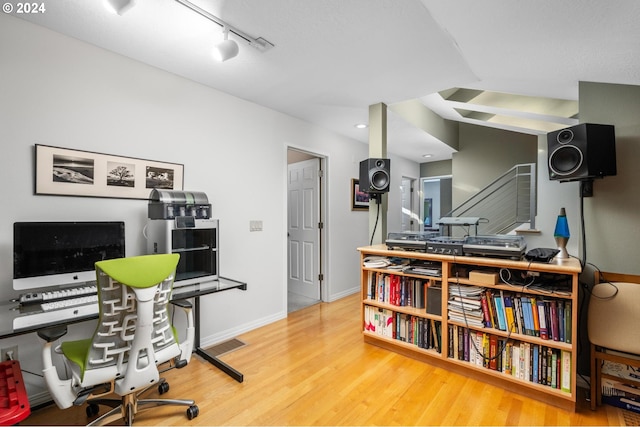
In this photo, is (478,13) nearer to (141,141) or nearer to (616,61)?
(616,61)

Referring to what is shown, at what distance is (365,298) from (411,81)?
2.06 meters

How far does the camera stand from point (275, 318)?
11.0ft

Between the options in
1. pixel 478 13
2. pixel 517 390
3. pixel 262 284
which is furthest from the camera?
pixel 262 284

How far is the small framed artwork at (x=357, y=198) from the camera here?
14.5ft

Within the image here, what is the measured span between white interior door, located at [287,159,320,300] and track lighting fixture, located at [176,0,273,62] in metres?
2.18

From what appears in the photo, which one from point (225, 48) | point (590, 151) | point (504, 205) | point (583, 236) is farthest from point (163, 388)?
point (504, 205)

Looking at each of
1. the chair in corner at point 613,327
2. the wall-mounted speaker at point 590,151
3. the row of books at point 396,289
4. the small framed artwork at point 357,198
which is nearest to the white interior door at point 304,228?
the small framed artwork at point 357,198

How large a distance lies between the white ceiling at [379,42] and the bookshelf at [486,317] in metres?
1.36

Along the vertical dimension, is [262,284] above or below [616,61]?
below

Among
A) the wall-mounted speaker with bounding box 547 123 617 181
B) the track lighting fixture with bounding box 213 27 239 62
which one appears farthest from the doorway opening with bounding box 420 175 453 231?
the track lighting fixture with bounding box 213 27 239 62

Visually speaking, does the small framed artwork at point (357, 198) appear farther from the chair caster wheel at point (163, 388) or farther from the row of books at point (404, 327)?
the chair caster wheel at point (163, 388)

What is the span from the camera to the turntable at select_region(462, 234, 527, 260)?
2026mm

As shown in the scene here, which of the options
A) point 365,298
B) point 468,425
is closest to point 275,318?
point 365,298

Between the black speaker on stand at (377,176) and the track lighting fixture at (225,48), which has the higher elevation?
the track lighting fixture at (225,48)
